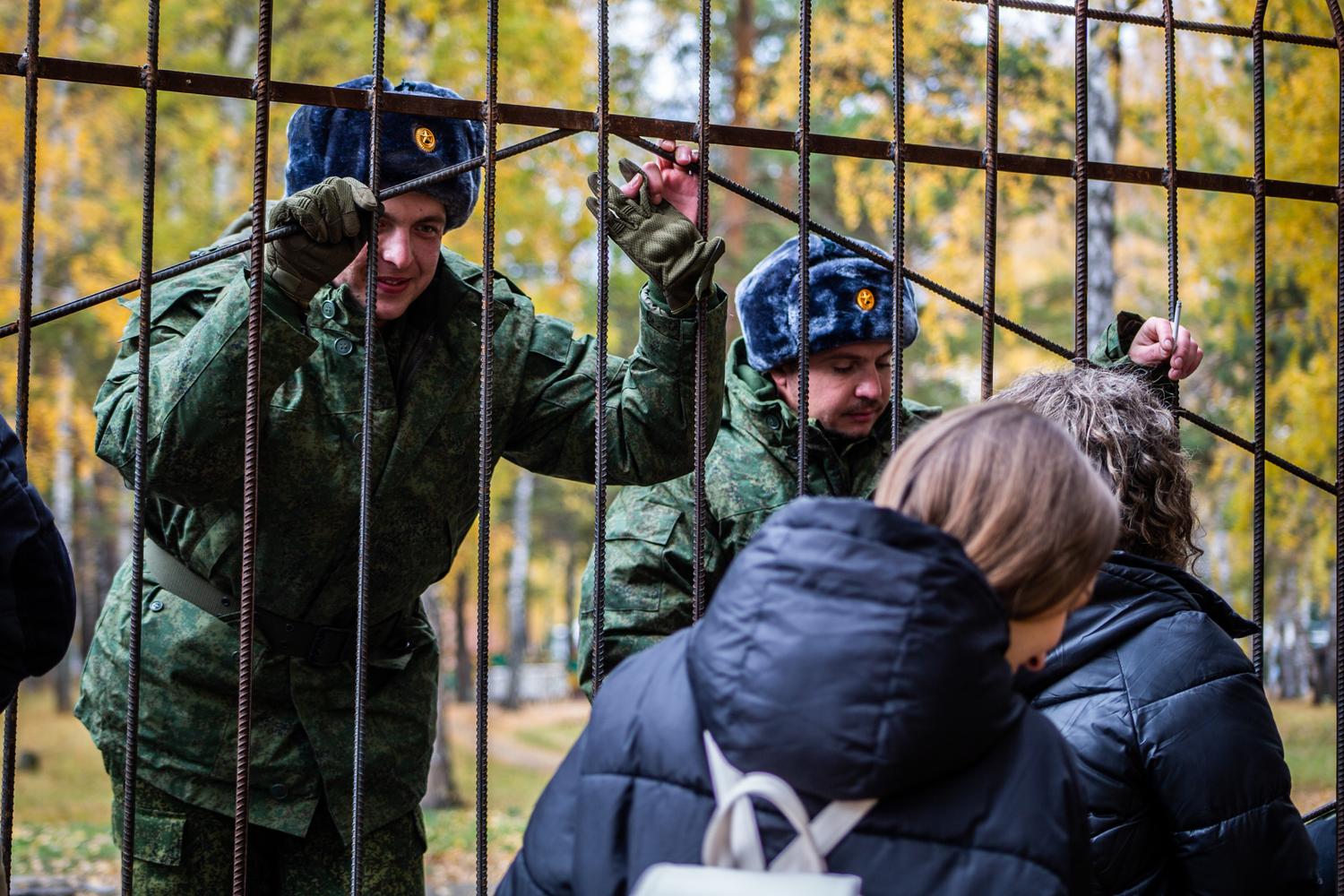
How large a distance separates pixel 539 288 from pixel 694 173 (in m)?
7.22

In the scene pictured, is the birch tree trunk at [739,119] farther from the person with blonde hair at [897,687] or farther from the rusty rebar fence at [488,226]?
the person with blonde hair at [897,687]

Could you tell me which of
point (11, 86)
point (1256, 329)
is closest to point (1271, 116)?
point (1256, 329)

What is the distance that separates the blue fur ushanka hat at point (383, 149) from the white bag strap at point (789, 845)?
4.75 feet

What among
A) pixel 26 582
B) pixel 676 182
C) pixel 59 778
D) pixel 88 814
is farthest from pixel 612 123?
pixel 59 778

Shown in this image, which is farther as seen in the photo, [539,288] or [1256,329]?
[539,288]

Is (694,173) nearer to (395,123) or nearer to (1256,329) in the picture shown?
(395,123)

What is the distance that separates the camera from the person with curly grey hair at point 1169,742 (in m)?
1.73

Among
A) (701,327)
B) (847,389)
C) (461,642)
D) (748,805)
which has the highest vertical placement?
(701,327)

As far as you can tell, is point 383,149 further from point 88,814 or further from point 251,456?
point 88,814

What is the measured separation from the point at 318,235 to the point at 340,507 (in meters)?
0.56

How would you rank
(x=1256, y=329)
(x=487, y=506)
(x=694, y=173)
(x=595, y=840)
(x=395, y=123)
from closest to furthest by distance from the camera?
(x=595, y=840), (x=487, y=506), (x=694, y=173), (x=395, y=123), (x=1256, y=329)

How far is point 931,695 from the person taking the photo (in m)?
1.18

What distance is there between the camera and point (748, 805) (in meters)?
1.20

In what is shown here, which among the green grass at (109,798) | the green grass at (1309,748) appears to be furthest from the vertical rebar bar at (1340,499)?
the green grass at (1309,748)
